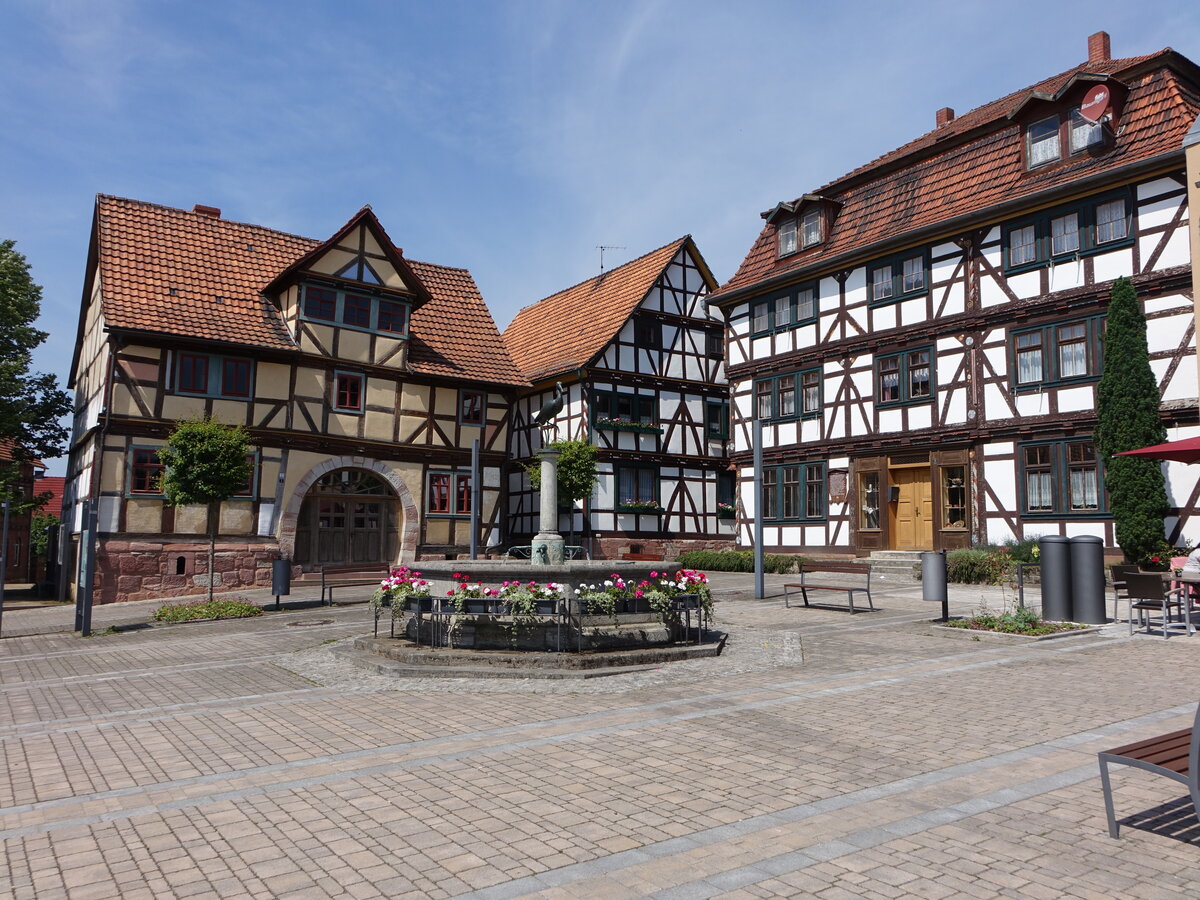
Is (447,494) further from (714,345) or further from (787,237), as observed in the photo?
(787,237)

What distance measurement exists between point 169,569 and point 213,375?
535cm

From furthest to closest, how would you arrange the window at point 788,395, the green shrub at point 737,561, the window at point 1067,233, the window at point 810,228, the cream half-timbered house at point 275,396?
the window at point 810,228, the window at point 788,395, the green shrub at point 737,561, the cream half-timbered house at point 275,396, the window at point 1067,233

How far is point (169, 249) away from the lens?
25891 mm

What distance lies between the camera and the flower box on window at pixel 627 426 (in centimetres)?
3119

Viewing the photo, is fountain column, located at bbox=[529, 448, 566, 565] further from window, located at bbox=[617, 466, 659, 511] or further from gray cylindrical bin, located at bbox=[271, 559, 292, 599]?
window, located at bbox=[617, 466, 659, 511]

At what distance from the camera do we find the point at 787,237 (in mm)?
28766

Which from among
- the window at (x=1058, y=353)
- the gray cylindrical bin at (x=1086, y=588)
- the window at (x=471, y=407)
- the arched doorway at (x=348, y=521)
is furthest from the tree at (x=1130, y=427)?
the arched doorway at (x=348, y=521)

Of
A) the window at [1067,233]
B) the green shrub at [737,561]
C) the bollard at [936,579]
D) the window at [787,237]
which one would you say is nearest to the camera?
the bollard at [936,579]

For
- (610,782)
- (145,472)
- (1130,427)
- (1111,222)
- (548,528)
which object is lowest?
(610,782)

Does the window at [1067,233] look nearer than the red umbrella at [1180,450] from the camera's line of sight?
No

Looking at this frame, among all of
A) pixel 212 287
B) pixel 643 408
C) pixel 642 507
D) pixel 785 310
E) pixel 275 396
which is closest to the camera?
pixel 275 396

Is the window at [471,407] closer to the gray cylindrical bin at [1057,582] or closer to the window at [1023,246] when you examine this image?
the window at [1023,246]

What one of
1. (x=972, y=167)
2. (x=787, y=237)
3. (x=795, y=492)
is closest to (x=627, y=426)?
(x=795, y=492)

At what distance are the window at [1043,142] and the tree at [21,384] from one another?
1255 inches
